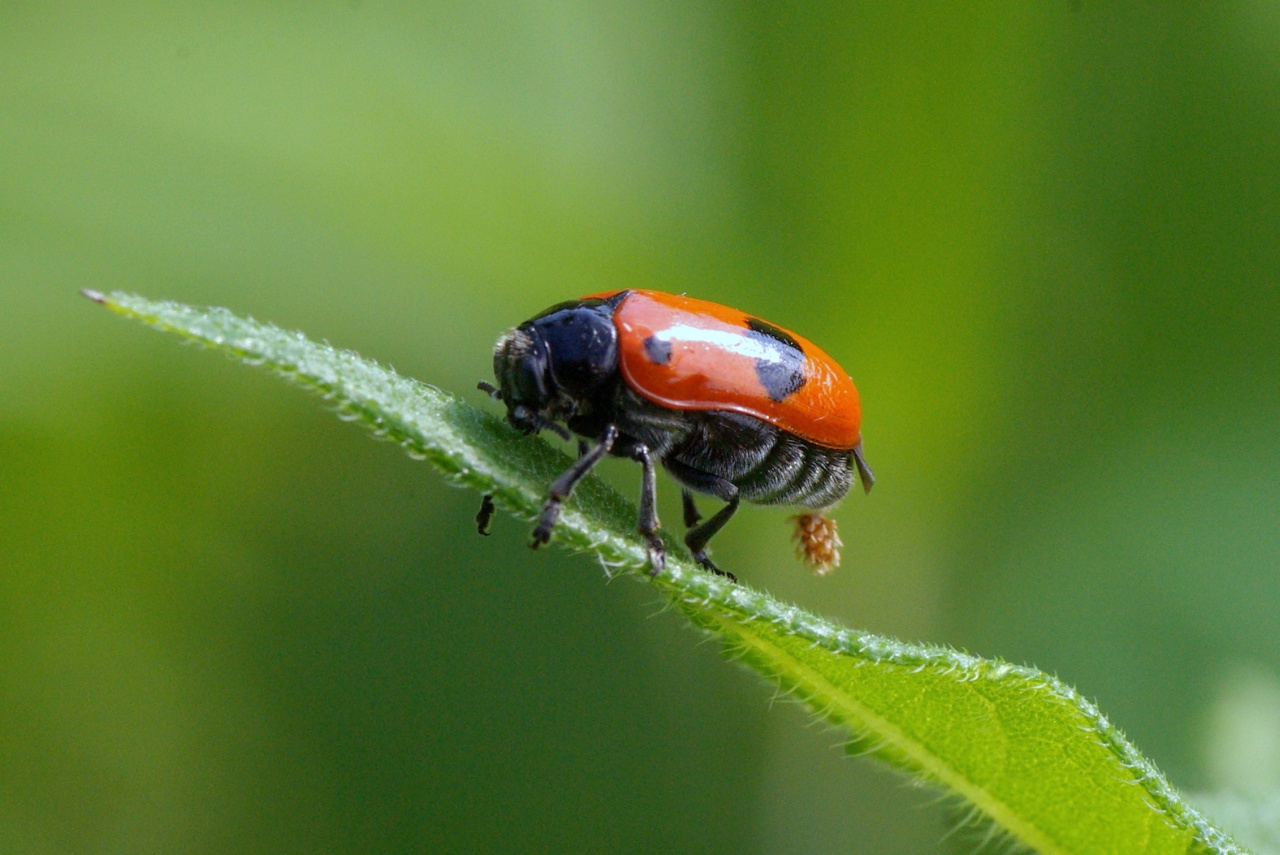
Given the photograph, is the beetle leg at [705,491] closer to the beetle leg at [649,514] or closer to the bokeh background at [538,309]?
the beetle leg at [649,514]

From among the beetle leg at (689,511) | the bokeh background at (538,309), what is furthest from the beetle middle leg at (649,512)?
the bokeh background at (538,309)

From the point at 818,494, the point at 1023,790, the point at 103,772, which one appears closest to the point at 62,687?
the point at 103,772

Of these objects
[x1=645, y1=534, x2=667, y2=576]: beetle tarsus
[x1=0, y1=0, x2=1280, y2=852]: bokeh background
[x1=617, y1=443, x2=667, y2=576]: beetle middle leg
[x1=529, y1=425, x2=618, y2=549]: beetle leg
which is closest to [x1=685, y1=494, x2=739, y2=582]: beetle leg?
[x1=617, y1=443, x2=667, y2=576]: beetle middle leg

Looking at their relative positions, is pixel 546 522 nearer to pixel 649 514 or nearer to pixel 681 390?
pixel 649 514

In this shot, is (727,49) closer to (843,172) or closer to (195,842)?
(843,172)

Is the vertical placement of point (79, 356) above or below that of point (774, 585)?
above

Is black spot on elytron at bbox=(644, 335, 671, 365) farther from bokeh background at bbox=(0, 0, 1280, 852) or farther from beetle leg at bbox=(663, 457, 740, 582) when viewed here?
bokeh background at bbox=(0, 0, 1280, 852)
